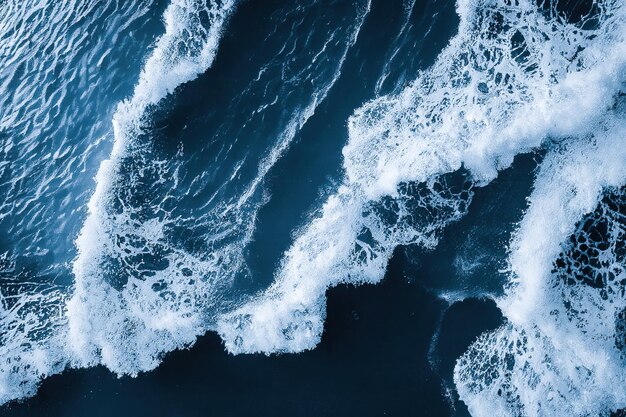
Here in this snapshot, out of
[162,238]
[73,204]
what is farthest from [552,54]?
[73,204]

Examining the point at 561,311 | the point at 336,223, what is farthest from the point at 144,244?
the point at 561,311

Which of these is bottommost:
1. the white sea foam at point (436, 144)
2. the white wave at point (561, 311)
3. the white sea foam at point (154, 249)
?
the white wave at point (561, 311)

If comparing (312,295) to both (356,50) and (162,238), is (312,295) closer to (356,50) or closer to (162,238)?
(162,238)

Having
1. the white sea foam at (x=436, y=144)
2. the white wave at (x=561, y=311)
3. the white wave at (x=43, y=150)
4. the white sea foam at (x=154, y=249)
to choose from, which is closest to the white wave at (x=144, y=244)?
the white sea foam at (x=154, y=249)

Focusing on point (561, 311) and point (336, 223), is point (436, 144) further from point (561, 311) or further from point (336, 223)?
point (561, 311)

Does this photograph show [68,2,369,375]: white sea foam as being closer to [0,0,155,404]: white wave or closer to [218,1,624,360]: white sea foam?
[0,0,155,404]: white wave

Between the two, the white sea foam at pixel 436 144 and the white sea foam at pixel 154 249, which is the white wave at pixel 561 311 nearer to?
the white sea foam at pixel 436 144
